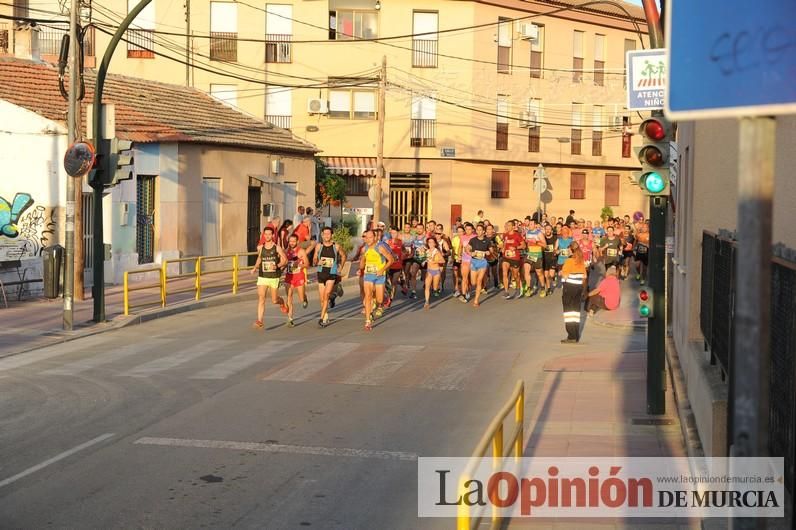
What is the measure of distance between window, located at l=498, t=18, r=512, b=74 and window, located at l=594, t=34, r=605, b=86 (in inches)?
224

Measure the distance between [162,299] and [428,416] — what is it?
1116cm

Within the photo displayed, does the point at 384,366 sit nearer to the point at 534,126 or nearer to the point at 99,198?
the point at 99,198

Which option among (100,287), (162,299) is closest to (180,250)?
(162,299)

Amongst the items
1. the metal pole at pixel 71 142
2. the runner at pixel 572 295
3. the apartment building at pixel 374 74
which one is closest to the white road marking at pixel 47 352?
the metal pole at pixel 71 142

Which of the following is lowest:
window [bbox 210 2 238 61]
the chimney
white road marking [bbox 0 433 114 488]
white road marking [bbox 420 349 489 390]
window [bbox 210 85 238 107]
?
white road marking [bbox 420 349 489 390]

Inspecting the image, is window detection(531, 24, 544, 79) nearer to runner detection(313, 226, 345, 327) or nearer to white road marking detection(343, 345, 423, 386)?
runner detection(313, 226, 345, 327)

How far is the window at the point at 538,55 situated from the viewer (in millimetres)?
49156

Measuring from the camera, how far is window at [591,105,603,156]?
52.1 metres

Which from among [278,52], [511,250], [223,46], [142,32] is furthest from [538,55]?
[511,250]

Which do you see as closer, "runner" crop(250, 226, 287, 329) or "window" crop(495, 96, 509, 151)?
"runner" crop(250, 226, 287, 329)

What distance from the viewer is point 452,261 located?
26.5m

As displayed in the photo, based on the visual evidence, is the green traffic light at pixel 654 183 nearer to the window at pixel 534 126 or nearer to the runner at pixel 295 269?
the runner at pixel 295 269

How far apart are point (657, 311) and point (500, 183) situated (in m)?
38.2

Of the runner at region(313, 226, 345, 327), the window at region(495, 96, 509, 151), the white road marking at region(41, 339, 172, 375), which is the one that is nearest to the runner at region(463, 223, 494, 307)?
the runner at region(313, 226, 345, 327)
